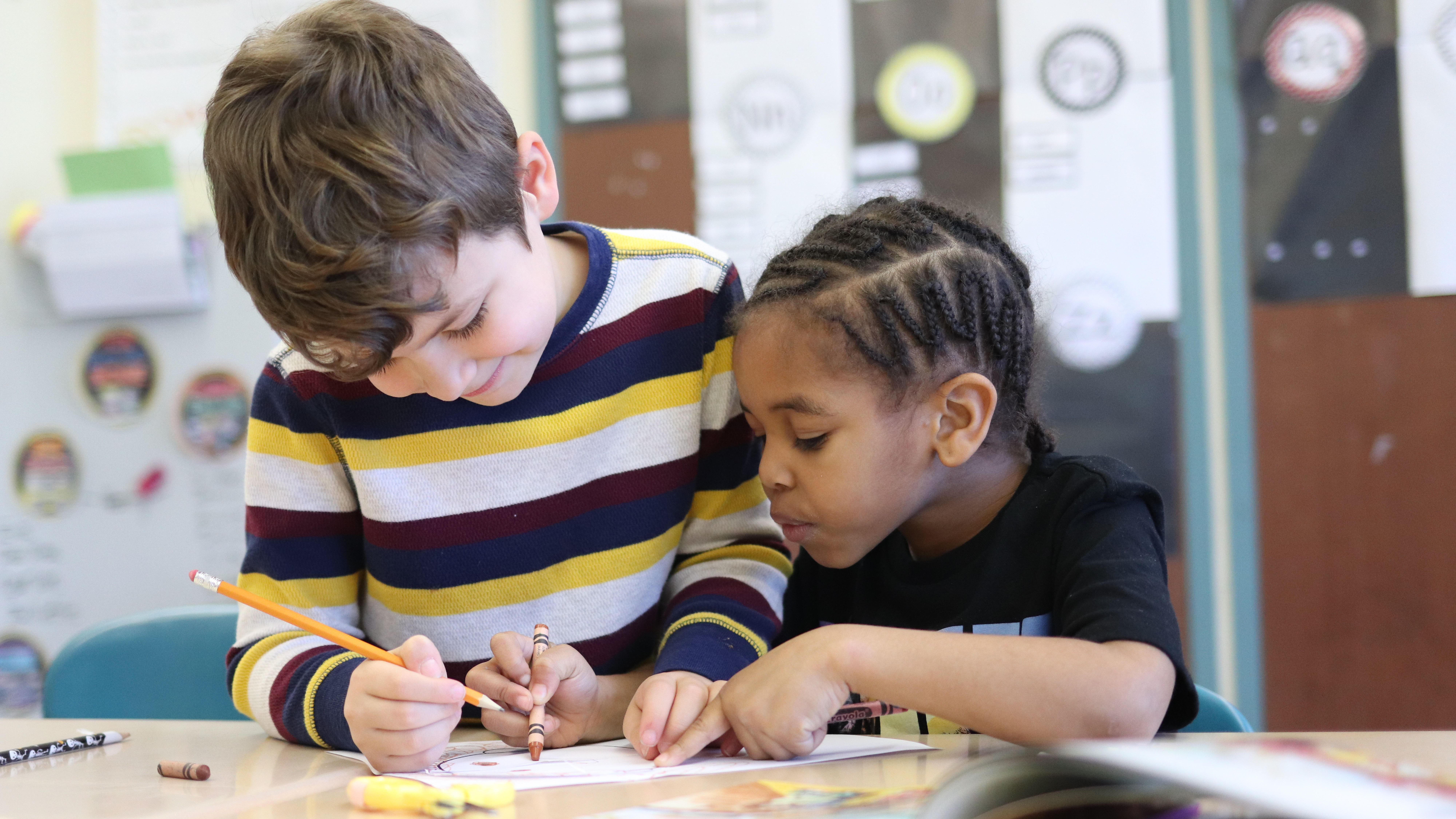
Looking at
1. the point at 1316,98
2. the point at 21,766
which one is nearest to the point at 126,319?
the point at 21,766

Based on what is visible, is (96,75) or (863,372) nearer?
(863,372)

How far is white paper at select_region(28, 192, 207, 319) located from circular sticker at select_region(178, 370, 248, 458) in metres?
0.14

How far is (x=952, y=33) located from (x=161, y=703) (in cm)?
136

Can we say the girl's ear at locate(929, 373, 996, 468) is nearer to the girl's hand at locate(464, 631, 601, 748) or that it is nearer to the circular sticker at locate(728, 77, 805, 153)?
the girl's hand at locate(464, 631, 601, 748)

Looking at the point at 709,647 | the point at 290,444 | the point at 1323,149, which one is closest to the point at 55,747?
the point at 290,444

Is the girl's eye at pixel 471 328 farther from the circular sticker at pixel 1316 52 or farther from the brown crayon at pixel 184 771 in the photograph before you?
the circular sticker at pixel 1316 52

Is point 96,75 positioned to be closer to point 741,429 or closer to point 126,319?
point 126,319

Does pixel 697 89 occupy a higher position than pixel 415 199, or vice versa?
pixel 697 89

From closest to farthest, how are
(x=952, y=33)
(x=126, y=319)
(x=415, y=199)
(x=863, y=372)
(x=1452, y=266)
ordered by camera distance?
(x=415, y=199) → (x=863, y=372) → (x=1452, y=266) → (x=952, y=33) → (x=126, y=319)

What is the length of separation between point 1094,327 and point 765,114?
0.59 meters

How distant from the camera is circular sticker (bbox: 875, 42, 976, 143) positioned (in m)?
1.67

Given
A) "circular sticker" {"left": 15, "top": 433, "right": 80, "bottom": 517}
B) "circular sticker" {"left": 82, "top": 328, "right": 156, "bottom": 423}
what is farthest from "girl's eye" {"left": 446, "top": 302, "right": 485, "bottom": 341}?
"circular sticker" {"left": 15, "top": 433, "right": 80, "bottom": 517}

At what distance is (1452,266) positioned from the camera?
150cm

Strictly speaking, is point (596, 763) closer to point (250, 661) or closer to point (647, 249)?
point (250, 661)
